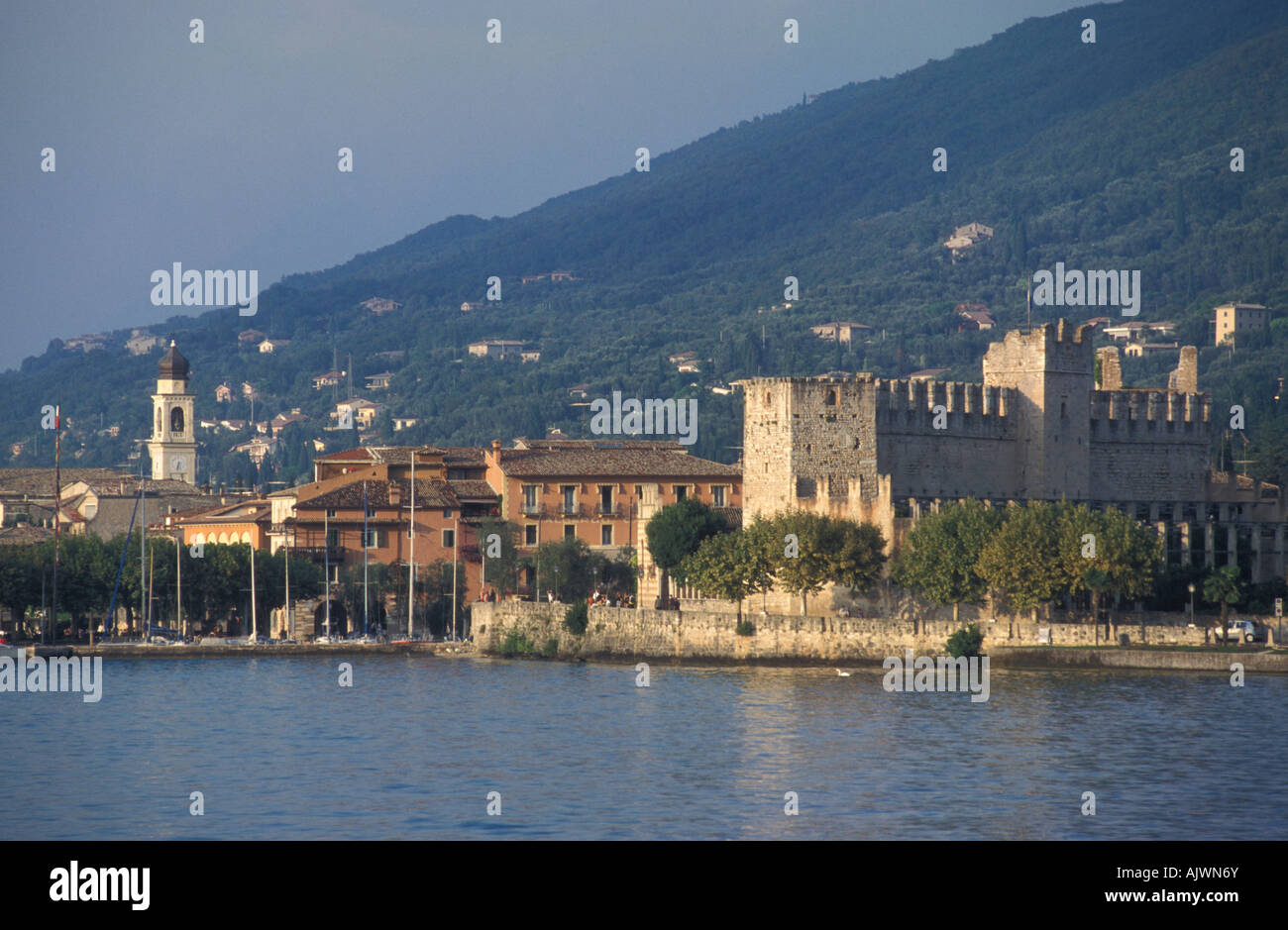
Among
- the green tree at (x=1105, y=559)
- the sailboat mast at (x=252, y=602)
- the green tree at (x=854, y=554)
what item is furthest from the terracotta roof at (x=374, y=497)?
the green tree at (x=1105, y=559)

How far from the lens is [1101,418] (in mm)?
68812

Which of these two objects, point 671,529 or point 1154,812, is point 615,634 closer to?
point 671,529

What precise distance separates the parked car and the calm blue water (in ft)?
9.99

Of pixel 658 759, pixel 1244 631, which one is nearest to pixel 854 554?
pixel 1244 631

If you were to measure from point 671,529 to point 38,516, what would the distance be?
1938 inches

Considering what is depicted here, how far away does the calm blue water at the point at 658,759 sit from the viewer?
34125 millimetres

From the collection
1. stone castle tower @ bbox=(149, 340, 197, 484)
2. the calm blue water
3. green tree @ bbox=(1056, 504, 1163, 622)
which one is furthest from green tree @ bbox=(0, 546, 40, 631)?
stone castle tower @ bbox=(149, 340, 197, 484)

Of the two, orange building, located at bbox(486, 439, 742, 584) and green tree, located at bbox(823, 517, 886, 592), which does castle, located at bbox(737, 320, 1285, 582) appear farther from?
orange building, located at bbox(486, 439, 742, 584)

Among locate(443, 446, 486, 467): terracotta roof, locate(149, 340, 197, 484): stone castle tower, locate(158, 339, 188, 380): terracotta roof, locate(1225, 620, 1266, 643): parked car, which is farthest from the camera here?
locate(158, 339, 188, 380): terracotta roof

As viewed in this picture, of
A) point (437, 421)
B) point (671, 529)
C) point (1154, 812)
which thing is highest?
point (437, 421)

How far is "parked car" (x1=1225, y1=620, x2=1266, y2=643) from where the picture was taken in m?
55.0

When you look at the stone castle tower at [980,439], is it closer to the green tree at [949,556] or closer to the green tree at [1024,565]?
the green tree at [949,556]

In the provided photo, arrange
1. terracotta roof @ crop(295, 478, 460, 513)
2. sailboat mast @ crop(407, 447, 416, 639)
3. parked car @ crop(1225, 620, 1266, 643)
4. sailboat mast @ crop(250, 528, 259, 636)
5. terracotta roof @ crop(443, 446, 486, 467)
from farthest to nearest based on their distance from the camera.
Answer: terracotta roof @ crop(443, 446, 486, 467) < terracotta roof @ crop(295, 478, 460, 513) < sailboat mast @ crop(407, 447, 416, 639) < sailboat mast @ crop(250, 528, 259, 636) < parked car @ crop(1225, 620, 1266, 643)
